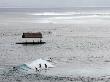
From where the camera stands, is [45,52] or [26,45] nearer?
[45,52]

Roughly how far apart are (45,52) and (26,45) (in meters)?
11.0

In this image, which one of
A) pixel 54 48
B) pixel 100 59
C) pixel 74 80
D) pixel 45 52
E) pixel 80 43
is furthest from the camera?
pixel 80 43

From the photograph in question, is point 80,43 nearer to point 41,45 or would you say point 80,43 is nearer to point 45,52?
point 41,45

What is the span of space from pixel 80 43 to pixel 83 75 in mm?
39901

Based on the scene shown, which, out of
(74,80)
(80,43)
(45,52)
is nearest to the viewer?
(74,80)

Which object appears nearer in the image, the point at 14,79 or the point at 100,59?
the point at 14,79

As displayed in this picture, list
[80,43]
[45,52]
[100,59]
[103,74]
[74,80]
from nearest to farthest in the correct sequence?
[74,80] < [103,74] < [100,59] < [45,52] < [80,43]

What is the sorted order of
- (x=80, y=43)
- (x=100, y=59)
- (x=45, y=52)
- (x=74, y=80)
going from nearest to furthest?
(x=74, y=80) → (x=100, y=59) → (x=45, y=52) → (x=80, y=43)

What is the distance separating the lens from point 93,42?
91125 millimetres

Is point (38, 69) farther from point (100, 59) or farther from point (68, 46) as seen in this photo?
point (68, 46)

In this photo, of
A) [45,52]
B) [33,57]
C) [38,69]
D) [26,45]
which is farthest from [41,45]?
[38,69]

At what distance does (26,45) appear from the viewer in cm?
8519

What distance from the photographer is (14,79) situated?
156 ft

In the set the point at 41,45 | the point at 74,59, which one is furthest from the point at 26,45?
the point at 74,59
